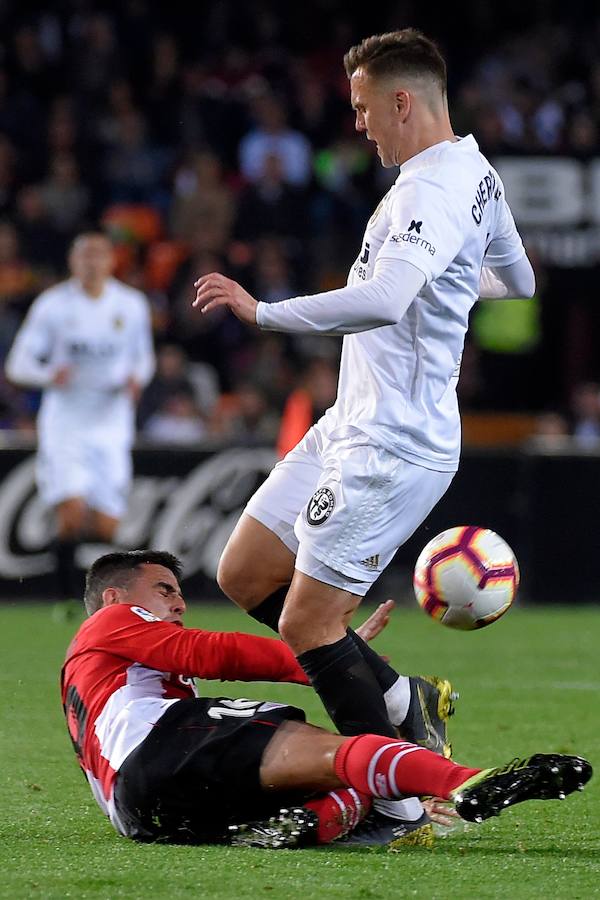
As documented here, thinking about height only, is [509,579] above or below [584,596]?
above

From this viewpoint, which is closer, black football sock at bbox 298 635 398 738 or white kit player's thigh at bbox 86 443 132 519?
black football sock at bbox 298 635 398 738

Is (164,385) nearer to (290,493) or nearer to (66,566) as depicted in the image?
(66,566)

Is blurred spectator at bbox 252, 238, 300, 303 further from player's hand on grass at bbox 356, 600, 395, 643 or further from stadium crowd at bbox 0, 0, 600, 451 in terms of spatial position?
player's hand on grass at bbox 356, 600, 395, 643

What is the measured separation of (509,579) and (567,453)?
682cm

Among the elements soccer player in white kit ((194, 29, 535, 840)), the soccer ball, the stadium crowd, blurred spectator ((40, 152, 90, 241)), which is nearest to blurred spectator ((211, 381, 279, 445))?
the stadium crowd

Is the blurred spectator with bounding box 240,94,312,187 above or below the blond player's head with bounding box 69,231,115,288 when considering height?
above

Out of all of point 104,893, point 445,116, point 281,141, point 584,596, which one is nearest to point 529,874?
point 104,893

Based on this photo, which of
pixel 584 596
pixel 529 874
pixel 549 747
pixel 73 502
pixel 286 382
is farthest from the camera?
pixel 286 382

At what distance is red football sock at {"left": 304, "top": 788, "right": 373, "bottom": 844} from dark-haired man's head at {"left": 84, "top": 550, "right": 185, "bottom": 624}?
26.3 inches

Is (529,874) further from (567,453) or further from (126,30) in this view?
(126,30)

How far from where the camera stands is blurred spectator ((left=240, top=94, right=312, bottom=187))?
14.7 m

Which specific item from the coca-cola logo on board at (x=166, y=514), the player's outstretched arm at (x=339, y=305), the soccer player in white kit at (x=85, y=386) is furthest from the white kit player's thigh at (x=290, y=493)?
the coca-cola logo on board at (x=166, y=514)

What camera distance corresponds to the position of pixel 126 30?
15.7m

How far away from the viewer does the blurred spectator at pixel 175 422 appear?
12.7m
